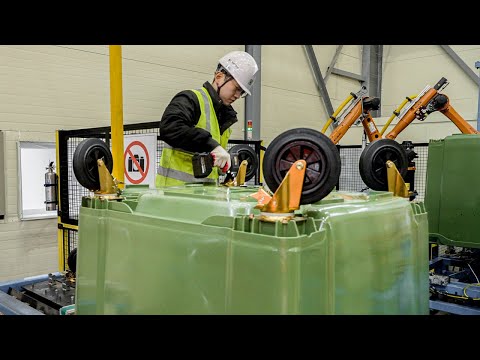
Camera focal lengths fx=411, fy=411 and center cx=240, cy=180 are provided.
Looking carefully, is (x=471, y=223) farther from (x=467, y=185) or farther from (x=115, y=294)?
(x=115, y=294)

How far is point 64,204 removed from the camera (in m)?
3.74

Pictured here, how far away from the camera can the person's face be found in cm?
250

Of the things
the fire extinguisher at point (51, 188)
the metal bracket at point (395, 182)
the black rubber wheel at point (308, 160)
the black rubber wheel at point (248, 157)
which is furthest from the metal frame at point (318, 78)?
the black rubber wheel at point (308, 160)

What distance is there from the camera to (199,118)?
2387mm

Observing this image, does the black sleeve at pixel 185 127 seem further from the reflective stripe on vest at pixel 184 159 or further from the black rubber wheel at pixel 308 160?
the black rubber wheel at pixel 308 160

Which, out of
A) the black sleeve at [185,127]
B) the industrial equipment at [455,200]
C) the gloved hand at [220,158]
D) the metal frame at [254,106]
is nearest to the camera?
the gloved hand at [220,158]

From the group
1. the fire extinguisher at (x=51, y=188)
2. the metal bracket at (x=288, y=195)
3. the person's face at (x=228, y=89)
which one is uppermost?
the person's face at (x=228, y=89)

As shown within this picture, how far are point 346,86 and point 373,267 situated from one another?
33.4 feet

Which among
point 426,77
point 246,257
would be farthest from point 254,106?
point 246,257

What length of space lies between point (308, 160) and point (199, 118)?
1.37 meters

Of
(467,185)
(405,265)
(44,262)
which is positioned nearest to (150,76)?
(44,262)

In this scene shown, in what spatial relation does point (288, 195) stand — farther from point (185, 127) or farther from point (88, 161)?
point (185, 127)

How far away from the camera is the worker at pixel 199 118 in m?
2.15

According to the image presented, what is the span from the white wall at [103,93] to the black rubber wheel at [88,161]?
3.89 metres
